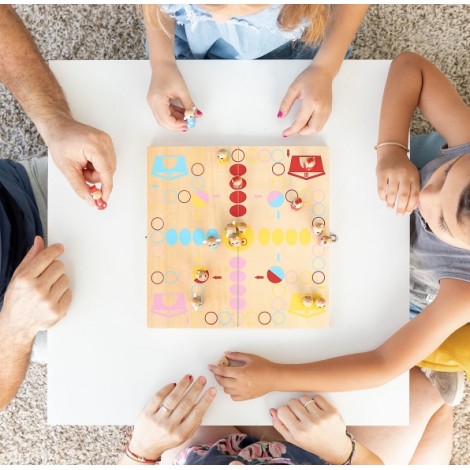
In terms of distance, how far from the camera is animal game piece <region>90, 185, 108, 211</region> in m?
0.91

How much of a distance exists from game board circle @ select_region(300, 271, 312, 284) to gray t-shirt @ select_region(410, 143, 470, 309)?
0.24 meters

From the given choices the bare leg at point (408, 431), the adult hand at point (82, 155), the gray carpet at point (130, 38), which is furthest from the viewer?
the gray carpet at point (130, 38)

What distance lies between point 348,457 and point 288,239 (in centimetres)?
46

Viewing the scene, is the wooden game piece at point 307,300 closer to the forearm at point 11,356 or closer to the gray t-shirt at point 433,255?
the gray t-shirt at point 433,255

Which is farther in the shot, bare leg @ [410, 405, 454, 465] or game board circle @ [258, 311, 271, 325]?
bare leg @ [410, 405, 454, 465]

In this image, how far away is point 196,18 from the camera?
91cm

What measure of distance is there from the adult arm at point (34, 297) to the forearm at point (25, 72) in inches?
9.0

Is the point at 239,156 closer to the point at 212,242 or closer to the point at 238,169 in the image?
the point at 238,169

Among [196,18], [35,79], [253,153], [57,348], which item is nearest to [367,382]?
[253,153]

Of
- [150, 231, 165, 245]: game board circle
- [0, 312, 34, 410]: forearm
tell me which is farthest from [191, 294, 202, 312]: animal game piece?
[0, 312, 34, 410]: forearm

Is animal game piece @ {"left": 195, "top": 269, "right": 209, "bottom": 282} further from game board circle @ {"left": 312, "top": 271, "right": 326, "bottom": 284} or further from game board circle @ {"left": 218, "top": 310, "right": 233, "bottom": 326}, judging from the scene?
game board circle @ {"left": 312, "top": 271, "right": 326, "bottom": 284}

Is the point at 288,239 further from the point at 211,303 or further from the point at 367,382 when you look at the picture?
the point at 367,382

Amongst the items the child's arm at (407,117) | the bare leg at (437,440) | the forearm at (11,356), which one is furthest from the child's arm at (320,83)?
the bare leg at (437,440)

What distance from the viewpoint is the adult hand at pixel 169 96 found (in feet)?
3.01
